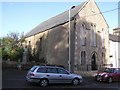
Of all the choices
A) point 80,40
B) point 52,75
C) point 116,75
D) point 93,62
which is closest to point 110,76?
point 116,75

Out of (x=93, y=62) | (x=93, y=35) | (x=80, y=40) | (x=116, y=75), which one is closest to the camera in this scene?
(x=116, y=75)

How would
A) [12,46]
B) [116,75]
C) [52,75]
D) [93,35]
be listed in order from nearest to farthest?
[52,75], [116,75], [93,35], [12,46]

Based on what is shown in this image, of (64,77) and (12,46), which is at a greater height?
(12,46)

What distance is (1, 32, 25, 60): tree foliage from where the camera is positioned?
48.2m

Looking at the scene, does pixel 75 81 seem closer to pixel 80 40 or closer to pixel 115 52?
pixel 80 40

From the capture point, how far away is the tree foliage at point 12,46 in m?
48.2

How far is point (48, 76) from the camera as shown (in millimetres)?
21641

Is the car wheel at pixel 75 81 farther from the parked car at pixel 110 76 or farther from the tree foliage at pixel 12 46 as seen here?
the tree foliage at pixel 12 46

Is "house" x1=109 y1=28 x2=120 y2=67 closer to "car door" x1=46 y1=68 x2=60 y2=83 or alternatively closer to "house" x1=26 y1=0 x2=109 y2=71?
"house" x1=26 y1=0 x2=109 y2=71

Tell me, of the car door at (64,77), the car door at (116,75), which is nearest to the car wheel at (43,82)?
the car door at (64,77)

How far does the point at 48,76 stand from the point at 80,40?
1970 centimetres

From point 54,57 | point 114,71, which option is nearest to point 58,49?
point 54,57

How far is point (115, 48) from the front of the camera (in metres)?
51.8

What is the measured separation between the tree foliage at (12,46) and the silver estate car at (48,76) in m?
26.4
